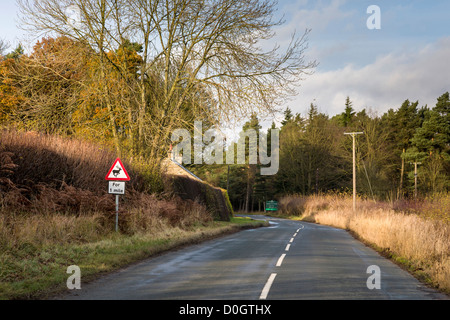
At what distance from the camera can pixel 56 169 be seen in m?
15.6

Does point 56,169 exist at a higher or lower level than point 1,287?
higher

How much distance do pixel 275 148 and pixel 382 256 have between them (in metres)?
66.1

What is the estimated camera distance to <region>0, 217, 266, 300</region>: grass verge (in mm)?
7340

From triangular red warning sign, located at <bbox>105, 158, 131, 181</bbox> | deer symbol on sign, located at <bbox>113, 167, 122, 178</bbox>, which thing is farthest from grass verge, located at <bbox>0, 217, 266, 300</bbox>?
deer symbol on sign, located at <bbox>113, 167, 122, 178</bbox>

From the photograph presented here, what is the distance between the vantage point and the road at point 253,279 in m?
7.40

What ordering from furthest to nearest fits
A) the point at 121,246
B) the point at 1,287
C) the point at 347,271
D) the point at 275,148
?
the point at 275,148 < the point at 121,246 < the point at 347,271 < the point at 1,287

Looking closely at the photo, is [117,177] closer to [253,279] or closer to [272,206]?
[253,279]

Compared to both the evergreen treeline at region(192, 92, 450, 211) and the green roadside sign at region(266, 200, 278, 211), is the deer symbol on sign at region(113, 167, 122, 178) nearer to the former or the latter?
the evergreen treeline at region(192, 92, 450, 211)

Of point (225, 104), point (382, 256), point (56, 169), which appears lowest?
point (382, 256)

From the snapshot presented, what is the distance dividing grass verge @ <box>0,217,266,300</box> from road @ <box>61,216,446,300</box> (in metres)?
0.44

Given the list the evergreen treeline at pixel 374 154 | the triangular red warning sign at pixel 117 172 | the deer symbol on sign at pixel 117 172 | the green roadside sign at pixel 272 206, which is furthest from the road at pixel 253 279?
the green roadside sign at pixel 272 206

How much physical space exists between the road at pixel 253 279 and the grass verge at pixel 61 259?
443 mm
